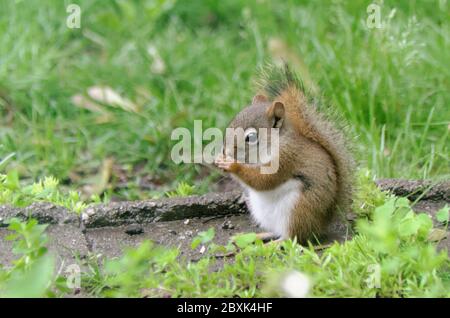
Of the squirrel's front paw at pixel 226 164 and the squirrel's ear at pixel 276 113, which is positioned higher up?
the squirrel's ear at pixel 276 113

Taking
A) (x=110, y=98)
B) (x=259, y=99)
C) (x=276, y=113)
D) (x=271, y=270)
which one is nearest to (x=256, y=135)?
(x=276, y=113)

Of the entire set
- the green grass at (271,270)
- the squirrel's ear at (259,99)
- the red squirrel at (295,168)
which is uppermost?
the squirrel's ear at (259,99)

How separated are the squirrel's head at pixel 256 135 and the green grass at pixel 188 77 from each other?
0.83 metres

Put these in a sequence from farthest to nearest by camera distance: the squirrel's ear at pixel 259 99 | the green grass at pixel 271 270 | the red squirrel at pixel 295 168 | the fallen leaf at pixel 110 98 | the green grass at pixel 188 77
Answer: the fallen leaf at pixel 110 98 < the green grass at pixel 188 77 < the squirrel's ear at pixel 259 99 < the red squirrel at pixel 295 168 < the green grass at pixel 271 270

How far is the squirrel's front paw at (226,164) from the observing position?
3.43 m

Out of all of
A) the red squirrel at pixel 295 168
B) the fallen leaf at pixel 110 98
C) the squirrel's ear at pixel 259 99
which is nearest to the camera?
the red squirrel at pixel 295 168

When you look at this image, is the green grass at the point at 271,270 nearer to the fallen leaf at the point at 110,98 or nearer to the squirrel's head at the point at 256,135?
the squirrel's head at the point at 256,135

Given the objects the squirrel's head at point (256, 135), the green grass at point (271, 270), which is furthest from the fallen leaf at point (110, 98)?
the green grass at point (271, 270)

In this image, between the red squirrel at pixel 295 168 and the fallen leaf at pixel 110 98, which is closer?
the red squirrel at pixel 295 168

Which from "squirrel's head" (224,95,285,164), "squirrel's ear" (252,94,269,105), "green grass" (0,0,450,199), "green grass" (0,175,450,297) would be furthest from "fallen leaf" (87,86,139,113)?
"green grass" (0,175,450,297)

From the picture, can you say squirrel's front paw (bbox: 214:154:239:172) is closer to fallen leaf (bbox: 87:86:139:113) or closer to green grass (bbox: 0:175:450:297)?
green grass (bbox: 0:175:450:297)

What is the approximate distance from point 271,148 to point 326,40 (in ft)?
6.64

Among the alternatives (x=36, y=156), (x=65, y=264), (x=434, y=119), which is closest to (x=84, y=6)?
(x=36, y=156)
